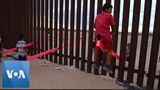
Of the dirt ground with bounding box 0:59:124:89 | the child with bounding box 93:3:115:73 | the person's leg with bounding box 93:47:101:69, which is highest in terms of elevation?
the child with bounding box 93:3:115:73

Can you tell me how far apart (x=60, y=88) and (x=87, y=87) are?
0.54 metres

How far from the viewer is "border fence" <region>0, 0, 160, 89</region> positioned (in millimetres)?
5828

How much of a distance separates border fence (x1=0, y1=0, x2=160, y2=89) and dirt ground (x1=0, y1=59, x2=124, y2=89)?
0.28 meters

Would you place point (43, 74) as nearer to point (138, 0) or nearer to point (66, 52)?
point (66, 52)

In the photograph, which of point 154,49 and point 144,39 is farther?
point 144,39

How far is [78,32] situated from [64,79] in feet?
4.78

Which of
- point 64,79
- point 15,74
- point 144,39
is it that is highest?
point 144,39

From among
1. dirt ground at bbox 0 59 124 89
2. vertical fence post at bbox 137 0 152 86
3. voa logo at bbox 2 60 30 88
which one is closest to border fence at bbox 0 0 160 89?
vertical fence post at bbox 137 0 152 86

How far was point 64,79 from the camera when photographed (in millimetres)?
6227

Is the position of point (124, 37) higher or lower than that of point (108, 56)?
higher

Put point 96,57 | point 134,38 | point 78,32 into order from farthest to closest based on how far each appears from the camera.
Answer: point 78,32 < point 96,57 < point 134,38

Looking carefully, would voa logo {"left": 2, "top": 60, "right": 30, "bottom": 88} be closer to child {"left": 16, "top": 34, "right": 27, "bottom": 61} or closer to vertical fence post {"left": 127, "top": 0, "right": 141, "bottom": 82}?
vertical fence post {"left": 127, "top": 0, "right": 141, "bottom": 82}

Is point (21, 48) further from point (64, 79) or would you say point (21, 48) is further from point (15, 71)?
point (15, 71)

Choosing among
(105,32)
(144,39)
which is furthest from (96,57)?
(144,39)
